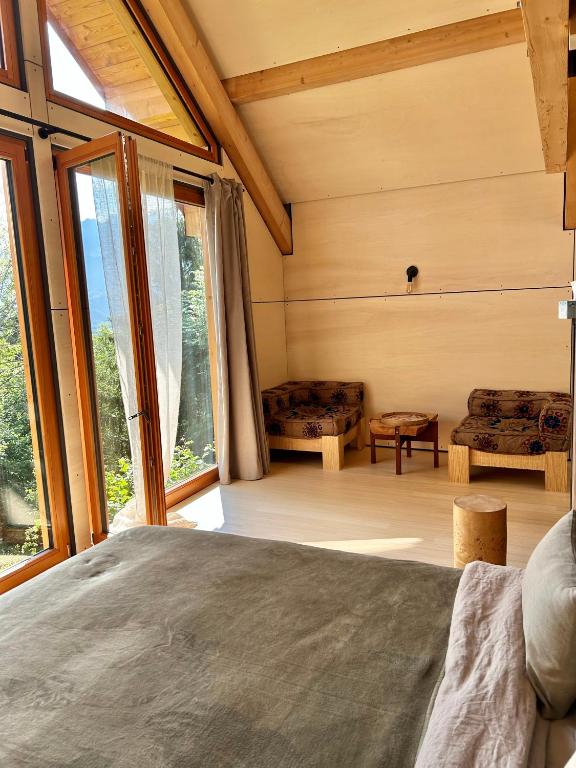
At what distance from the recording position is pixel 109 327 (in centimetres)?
321

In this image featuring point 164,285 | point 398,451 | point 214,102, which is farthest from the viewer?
point 398,451

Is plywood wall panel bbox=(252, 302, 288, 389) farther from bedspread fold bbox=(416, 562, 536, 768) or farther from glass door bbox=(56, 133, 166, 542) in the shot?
bedspread fold bbox=(416, 562, 536, 768)

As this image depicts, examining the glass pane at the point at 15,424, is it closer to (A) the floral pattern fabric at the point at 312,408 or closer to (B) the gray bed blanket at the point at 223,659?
(B) the gray bed blanket at the point at 223,659

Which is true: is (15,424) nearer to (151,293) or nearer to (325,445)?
(151,293)

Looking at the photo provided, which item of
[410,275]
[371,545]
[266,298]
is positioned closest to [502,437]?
[371,545]

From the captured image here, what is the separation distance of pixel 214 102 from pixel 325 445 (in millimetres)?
2858

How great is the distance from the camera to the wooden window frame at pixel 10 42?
2.94 meters

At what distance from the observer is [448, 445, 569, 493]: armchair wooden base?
429 centimetres

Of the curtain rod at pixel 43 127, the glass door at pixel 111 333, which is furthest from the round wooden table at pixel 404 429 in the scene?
the curtain rod at pixel 43 127

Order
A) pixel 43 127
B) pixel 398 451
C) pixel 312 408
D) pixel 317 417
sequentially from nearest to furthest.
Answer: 1. pixel 43 127
2. pixel 398 451
3. pixel 317 417
4. pixel 312 408

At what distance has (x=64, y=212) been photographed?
124 inches

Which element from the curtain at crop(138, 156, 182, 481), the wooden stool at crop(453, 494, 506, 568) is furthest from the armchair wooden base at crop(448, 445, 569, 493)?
the curtain at crop(138, 156, 182, 481)

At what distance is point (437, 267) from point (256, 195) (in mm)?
1788

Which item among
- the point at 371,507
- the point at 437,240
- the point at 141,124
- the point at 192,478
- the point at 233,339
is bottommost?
the point at 371,507
